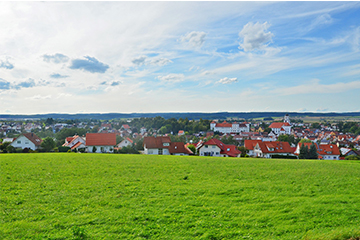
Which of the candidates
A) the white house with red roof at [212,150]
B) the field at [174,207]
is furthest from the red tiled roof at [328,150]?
the field at [174,207]

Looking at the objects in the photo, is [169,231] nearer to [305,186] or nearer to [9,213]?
[9,213]

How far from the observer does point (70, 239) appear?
23.9 feet

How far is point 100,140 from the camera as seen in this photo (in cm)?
5294

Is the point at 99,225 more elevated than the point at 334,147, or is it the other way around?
the point at 99,225

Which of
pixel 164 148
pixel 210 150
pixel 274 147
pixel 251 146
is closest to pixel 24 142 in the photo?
pixel 164 148

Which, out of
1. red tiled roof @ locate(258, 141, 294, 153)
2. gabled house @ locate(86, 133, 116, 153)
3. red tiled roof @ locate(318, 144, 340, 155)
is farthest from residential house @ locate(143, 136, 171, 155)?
red tiled roof @ locate(318, 144, 340, 155)

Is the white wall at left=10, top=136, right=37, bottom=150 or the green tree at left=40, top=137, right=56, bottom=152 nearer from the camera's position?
the green tree at left=40, top=137, right=56, bottom=152

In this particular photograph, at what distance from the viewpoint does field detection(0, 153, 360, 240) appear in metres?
7.91

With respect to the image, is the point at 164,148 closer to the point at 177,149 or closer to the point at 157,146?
the point at 157,146

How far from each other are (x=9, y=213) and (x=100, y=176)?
7.42m

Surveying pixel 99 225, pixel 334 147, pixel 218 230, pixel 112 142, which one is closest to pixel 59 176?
pixel 99 225

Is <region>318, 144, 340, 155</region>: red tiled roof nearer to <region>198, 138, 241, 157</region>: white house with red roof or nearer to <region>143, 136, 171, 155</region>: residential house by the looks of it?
<region>198, 138, 241, 157</region>: white house with red roof

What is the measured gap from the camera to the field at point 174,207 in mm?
7910

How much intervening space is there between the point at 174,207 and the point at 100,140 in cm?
4651
